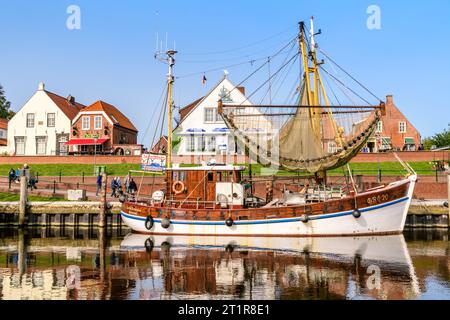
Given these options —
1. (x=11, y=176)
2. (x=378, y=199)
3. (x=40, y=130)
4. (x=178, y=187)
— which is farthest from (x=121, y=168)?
(x=378, y=199)

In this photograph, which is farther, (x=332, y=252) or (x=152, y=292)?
(x=332, y=252)

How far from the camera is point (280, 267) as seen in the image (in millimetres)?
16859

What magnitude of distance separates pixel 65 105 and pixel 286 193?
153ft

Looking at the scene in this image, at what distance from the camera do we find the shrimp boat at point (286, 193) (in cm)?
2414

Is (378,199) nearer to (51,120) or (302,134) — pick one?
(302,134)

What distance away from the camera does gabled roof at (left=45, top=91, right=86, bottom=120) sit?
6031 centimetres

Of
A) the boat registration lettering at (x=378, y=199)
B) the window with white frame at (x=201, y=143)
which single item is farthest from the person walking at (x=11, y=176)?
the boat registration lettering at (x=378, y=199)

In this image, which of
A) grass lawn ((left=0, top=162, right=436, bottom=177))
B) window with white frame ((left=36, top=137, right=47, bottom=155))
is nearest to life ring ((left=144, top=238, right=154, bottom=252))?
grass lawn ((left=0, top=162, right=436, bottom=177))

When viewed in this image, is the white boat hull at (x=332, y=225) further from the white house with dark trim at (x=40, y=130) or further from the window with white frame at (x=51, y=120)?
the window with white frame at (x=51, y=120)

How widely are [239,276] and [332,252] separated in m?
6.34

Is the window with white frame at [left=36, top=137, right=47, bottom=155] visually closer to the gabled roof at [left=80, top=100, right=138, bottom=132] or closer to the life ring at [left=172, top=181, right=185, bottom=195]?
the gabled roof at [left=80, top=100, right=138, bottom=132]
